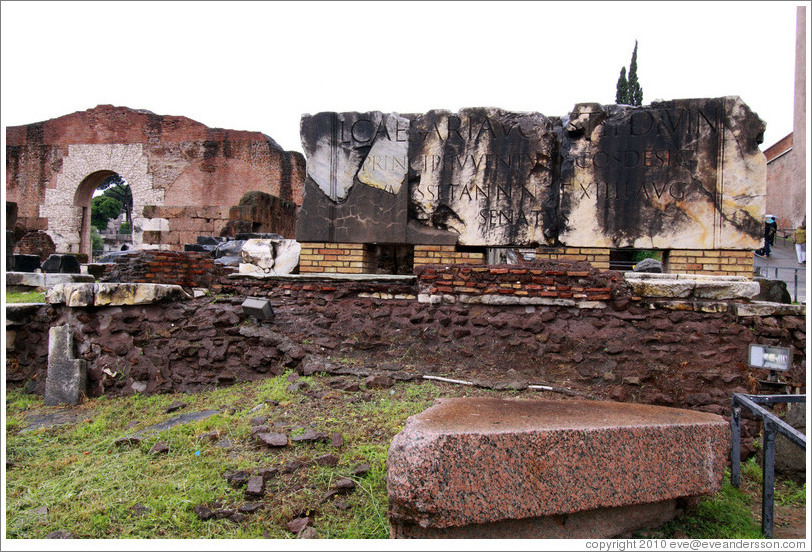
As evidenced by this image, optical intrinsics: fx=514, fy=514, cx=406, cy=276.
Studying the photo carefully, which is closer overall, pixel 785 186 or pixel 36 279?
pixel 36 279

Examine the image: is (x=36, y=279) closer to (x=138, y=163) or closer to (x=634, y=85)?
(x=138, y=163)

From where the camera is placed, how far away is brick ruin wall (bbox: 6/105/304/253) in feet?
54.5

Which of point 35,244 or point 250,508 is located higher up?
point 35,244

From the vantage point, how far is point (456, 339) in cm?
511

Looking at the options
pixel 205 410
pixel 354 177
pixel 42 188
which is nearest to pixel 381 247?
pixel 354 177

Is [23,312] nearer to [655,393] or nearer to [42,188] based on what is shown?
[655,393]

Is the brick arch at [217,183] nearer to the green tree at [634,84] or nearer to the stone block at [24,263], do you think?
the stone block at [24,263]

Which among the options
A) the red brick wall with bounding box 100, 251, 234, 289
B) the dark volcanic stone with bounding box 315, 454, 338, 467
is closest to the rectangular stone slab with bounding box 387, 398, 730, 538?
the dark volcanic stone with bounding box 315, 454, 338, 467

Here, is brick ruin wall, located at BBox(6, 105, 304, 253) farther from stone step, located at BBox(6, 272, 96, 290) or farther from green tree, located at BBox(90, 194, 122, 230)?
green tree, located at BBox(90, 194, 122, 230)

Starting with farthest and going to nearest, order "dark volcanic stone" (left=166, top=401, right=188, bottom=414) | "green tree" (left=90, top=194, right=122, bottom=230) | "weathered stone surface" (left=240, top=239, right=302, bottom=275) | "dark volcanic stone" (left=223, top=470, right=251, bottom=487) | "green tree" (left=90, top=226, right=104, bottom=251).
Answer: "green tree" (left=90, top=194, right=122, bottom=230) → "green tree" (left=90, top=226, right=104, bottom=251) → "weathered stone surface" (left=240, top=239, right=302, bottom=275) → "dark volcanic stone" (left=166, top=401, right=188, bottom=414) → "dark volcanic stone" (left=223, top=470, right=251, bottom=487)

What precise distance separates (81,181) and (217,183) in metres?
4.91

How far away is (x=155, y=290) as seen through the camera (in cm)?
530

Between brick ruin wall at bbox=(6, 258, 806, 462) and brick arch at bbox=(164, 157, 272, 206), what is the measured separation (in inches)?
453

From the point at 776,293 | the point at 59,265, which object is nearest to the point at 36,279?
the point at 59,265
